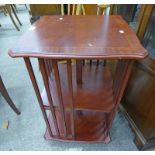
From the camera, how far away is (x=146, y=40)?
808 millimetres

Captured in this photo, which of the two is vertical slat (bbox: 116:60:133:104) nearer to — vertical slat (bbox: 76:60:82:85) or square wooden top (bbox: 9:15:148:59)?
square wooden top (bbox: 9:15:148:59)

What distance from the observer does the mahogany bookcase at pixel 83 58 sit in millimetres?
515

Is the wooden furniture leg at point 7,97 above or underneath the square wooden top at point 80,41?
underneath

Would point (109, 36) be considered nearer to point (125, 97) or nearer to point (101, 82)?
point (101, 82)

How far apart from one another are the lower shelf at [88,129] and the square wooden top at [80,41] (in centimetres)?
66

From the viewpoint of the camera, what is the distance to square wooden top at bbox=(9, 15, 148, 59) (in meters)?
0.51

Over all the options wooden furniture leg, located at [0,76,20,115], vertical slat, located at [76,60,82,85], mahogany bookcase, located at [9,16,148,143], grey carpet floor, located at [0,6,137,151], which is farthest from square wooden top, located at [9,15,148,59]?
grey carpet floor, located at [0,6,137,151]

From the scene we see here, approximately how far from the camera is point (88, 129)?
3.47ft

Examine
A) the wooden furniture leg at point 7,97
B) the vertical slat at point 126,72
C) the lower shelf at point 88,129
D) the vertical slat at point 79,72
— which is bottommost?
the lower shelf at point 88,129


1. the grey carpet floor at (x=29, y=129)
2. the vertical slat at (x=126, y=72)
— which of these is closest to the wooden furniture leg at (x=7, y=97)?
the grey carpet floor at (x=29, y=129)

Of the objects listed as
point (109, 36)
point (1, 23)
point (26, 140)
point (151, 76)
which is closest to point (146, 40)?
point (151, 76)

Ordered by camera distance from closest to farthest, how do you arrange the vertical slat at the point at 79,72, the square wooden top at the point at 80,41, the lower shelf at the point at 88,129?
1. the square wooden top at the point at 80,41
2. the vertical slat at the point at 79,72
3. the lower shelf at the point at 88,129

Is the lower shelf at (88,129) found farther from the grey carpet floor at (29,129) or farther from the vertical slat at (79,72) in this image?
the vertical slat at (79,72)
